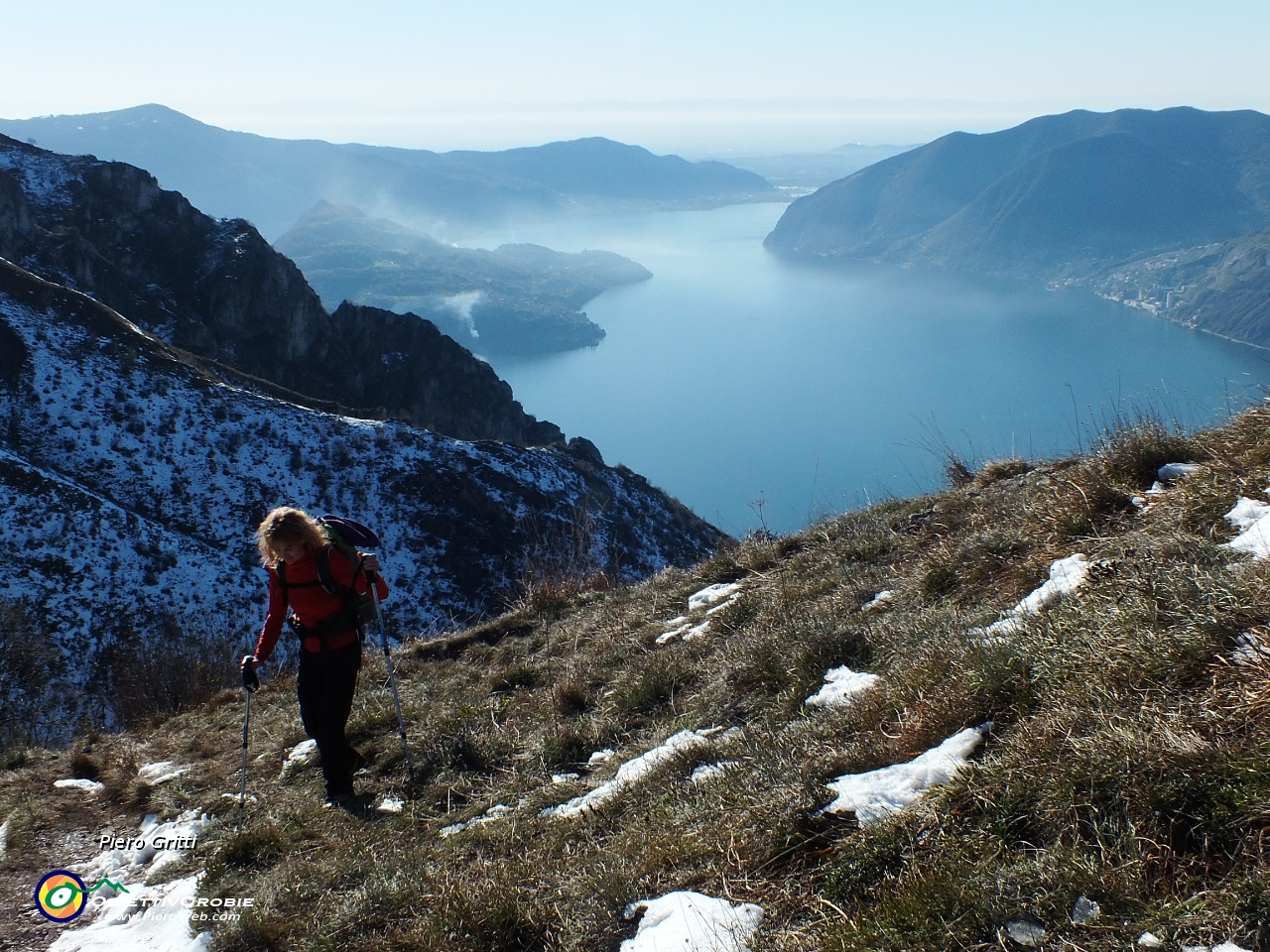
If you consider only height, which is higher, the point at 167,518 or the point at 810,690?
the point at 810,690

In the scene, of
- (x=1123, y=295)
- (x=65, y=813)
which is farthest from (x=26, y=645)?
(x=1123, y=295)

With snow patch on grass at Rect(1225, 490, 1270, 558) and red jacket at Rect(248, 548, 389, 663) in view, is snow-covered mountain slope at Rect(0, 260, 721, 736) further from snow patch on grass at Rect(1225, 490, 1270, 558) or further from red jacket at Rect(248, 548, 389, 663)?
snow patch on grass at Rect(1225, 490, 1270, 558)

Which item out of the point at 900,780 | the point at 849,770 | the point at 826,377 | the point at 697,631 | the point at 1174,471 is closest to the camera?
the point at 900,780

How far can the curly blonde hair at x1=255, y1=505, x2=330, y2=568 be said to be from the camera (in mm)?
4758

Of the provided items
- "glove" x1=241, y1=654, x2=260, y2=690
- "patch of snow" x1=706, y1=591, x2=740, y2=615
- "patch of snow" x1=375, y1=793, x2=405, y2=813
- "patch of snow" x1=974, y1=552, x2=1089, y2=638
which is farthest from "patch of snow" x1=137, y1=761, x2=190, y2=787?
"patch of snow" x1=974, y1=552, x2=1089, y2=638

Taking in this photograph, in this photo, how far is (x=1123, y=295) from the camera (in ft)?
490

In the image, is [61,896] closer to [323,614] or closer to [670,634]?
[323,614]

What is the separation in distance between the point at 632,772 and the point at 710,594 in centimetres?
359

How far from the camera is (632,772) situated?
165 inches

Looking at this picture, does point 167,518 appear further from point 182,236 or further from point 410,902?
point 182,236

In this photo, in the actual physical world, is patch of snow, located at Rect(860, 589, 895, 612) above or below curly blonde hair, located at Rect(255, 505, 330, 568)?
below

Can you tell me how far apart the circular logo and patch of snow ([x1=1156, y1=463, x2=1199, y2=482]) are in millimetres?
6393

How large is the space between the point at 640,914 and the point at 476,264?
653ft

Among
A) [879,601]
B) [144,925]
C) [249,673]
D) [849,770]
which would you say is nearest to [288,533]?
[249,673]
